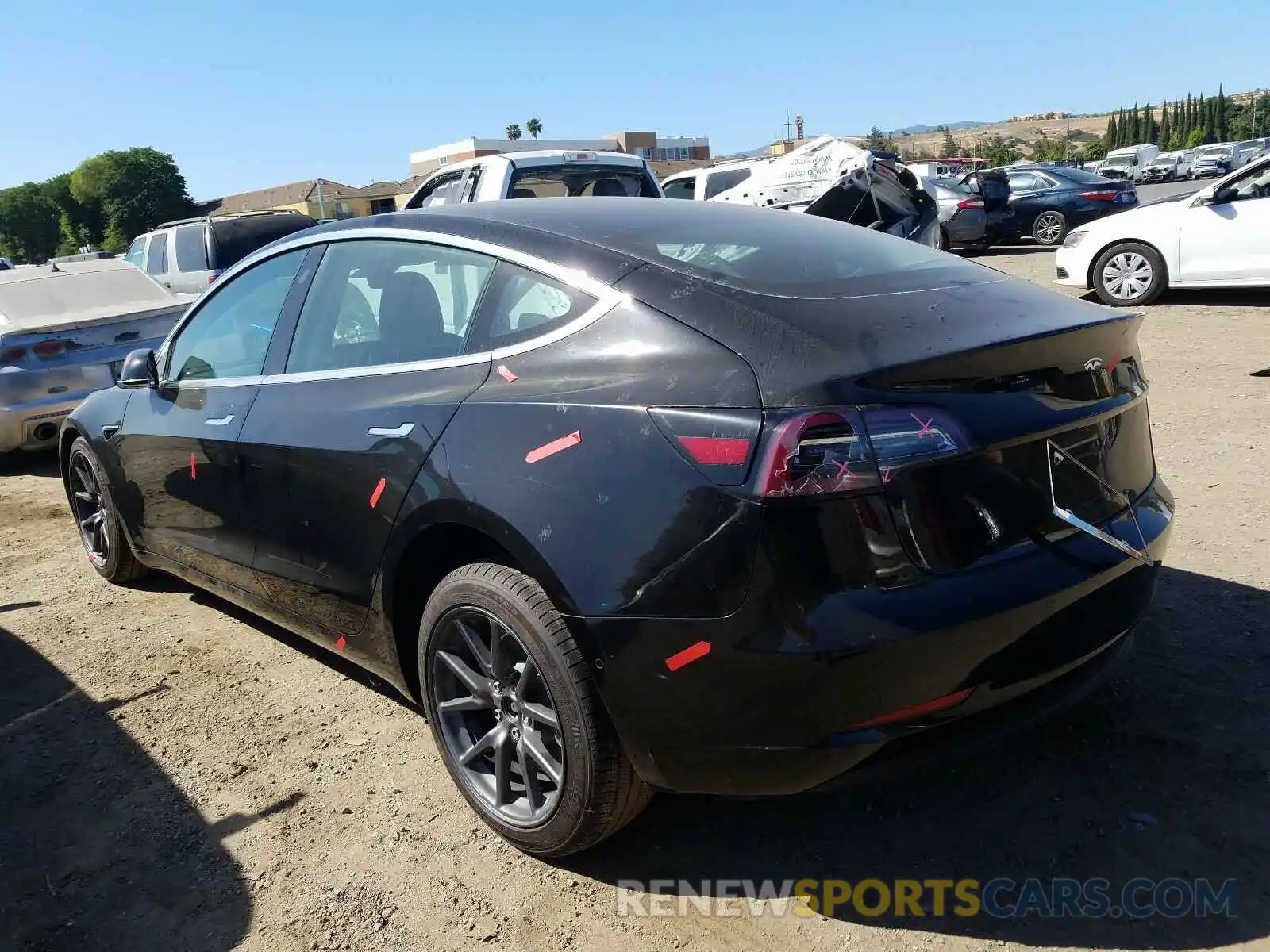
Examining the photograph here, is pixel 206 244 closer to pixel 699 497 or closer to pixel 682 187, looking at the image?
pixel 682 187

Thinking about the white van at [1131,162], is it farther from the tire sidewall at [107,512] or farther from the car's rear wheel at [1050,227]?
the tire sidewall at [107,512]

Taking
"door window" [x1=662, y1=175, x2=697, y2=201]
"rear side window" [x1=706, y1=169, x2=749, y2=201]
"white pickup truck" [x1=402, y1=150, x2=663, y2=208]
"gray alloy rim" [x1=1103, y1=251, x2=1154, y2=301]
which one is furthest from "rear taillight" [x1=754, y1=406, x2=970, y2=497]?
"door window" [x1=662, y1=175, x2=697, y2=201]

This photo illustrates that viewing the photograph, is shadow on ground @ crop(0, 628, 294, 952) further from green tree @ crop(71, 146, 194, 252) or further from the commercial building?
green tree @ crop(71, 146, 194, 252)

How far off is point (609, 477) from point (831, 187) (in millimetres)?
7280

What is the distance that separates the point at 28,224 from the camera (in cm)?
10175

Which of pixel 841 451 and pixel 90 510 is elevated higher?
pixel 841 451

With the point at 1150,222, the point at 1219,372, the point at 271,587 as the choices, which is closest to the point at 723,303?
the point at 271,587

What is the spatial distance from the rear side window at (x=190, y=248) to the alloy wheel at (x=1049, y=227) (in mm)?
14461

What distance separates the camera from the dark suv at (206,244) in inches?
469

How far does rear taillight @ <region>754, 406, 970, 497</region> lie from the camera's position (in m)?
2.00

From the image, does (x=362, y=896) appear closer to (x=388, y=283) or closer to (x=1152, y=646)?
(x=388, y=283)

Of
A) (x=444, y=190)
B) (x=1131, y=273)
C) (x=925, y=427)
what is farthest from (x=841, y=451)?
(x=1131, y=273)

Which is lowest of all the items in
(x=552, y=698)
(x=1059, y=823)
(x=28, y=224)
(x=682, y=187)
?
(x=1059, y=823)

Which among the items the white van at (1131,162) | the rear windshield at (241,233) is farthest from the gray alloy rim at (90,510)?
the white van at (1131,162)
